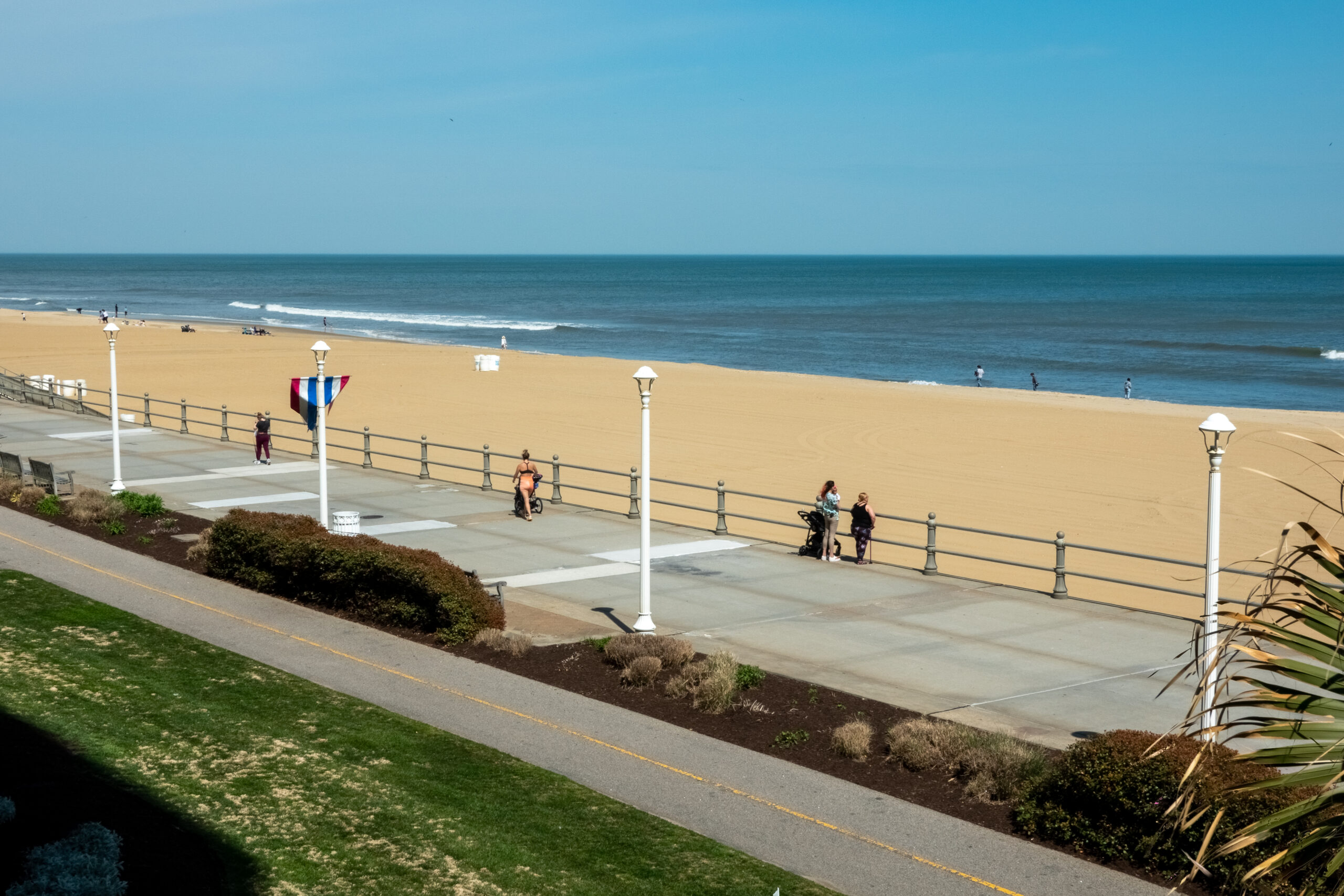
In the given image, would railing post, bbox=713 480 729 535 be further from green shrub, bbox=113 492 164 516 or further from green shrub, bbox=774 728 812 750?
green shrub, bbox=774 728 812 750

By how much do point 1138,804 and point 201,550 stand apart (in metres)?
14.0

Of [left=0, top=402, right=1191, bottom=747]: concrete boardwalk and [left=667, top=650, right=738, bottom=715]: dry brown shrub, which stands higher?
[left=667, top=650, right=738, bottom=715]: dry brown shrub

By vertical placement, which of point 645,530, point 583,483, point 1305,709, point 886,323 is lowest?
point 583,483

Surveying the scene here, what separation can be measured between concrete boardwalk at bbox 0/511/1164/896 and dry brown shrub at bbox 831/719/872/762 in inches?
17.2

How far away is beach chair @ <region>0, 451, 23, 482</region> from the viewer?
25094 mm

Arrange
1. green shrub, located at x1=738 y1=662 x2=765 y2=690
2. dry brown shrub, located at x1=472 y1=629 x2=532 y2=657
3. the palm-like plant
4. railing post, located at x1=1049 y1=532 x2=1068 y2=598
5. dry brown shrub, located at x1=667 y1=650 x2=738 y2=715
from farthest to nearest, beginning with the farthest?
railing post, located at x1=1049 y1=532 x2=1068 y2=598 → dry brown shrub, located at x1=472 y1=629 x2=532 y2=657 → green shrub, located at x1=738 y1=662 x2=765 y2=690 → dry brown shrub, located at x1=667 y1=650 x2=738 y2=715 → the palm-like plant

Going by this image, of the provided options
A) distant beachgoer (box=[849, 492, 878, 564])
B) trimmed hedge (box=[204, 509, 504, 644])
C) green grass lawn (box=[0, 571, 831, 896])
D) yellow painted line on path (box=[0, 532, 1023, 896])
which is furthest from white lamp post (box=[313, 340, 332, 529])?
distant beachgoer (box=[849, 492, 878, 564])

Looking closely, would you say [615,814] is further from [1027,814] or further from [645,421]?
[645,421]

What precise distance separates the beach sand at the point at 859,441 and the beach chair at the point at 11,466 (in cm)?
910

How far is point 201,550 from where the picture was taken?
746 inches

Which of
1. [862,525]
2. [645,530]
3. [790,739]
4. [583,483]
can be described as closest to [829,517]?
[862,525]

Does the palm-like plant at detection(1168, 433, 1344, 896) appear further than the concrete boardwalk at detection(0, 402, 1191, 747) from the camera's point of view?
No

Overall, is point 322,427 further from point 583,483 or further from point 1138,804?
point 1138,804

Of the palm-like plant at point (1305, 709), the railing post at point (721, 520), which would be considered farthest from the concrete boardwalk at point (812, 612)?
the palm-like plant at point (1305, 709)
